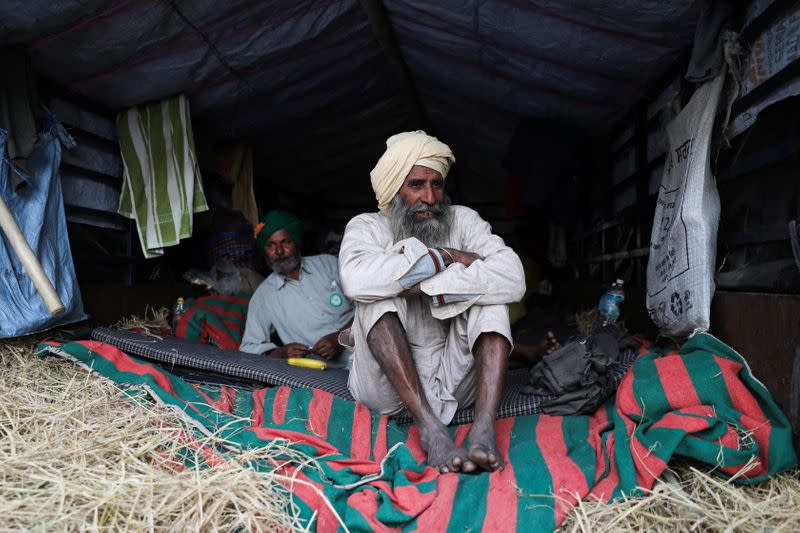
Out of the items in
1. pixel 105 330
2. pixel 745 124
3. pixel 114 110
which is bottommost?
pixel 105 330

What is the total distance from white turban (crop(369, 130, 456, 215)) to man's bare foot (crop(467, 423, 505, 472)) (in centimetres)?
118

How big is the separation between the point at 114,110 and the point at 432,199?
7.08 ft

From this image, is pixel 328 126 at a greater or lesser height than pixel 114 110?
greater

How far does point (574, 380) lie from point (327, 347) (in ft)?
4.80

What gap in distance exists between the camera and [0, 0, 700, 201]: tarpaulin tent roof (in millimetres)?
2363

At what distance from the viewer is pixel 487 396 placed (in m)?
1.86

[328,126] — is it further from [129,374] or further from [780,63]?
[780,63]

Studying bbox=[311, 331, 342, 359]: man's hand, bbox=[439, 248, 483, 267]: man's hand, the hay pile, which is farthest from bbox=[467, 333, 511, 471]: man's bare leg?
bbox=[311, 331, 342, 359]: man's hand

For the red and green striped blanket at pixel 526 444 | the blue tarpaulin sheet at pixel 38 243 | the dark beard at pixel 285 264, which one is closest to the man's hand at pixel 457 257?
the red and green striped blanket at pixel 526 444

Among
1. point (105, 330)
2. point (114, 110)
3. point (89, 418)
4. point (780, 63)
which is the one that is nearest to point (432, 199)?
point (780, 63)

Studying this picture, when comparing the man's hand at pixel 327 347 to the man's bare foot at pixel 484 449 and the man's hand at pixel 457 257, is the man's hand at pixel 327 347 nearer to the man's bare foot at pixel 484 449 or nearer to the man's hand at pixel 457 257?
the man's hand at pixel 457 257

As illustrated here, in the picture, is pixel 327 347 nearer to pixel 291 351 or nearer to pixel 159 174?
pixel 291 351

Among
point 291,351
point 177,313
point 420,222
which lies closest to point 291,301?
point 291,351

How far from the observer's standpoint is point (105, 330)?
280 centimetres
